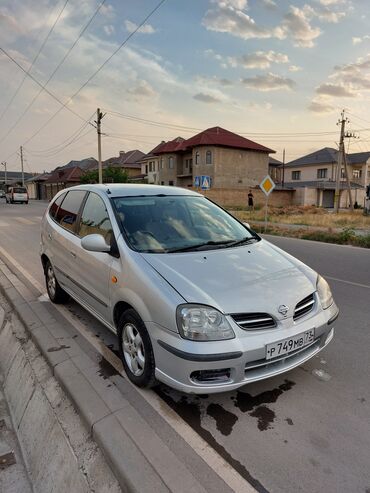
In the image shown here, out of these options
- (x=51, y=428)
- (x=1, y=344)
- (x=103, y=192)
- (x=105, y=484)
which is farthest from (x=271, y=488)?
(x=1, y=344)

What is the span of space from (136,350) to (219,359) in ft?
2.74

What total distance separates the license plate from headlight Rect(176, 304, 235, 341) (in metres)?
0.32

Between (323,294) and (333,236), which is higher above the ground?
(323,294)

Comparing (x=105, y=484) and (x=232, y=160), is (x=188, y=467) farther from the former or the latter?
(x=232, y=160)

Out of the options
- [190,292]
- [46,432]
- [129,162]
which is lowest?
[46,432]

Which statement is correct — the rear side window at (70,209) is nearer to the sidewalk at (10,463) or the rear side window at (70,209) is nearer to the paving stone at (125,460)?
the sidewalk at (10,463)

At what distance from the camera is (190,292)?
2.49 m

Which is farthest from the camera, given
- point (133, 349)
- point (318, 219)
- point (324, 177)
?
point (324, 177)

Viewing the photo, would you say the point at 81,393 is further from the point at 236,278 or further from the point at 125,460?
the point at 236,278

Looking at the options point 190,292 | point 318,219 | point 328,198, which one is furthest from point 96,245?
point 328,198

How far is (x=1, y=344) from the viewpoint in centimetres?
438

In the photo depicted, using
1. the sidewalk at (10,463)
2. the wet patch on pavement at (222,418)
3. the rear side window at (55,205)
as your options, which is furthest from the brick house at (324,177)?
the sidewalk at (10,463)

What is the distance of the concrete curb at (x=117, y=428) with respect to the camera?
6.53 feet

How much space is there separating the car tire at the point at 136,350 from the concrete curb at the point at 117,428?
0.14m
